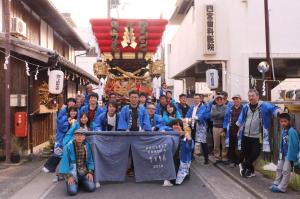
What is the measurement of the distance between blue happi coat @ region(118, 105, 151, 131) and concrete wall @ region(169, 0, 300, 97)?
10.3m

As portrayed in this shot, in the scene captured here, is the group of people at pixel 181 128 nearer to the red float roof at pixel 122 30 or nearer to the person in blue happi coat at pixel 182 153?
the person in blue happi coat at pixel 182 153

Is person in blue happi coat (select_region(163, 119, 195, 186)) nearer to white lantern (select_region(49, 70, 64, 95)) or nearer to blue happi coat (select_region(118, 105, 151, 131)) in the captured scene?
blue happi coat (select_region(118, 105, 151, 131))

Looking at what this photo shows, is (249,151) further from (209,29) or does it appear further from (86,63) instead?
(86,63)

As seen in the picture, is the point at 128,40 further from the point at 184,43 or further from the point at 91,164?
the point at 184,43

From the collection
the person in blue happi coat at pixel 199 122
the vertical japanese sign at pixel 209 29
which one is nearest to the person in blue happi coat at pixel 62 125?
the person in blue happi coat at pixel 199 122

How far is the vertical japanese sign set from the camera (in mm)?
18297

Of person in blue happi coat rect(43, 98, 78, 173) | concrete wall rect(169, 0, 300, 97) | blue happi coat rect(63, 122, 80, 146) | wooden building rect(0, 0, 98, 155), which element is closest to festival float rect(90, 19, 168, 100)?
wooden building rect(0, 0, 98, 155)

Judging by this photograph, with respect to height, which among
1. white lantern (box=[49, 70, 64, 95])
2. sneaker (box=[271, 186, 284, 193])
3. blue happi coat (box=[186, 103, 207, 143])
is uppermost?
white lantern (box=[49, 70, 64, 95])

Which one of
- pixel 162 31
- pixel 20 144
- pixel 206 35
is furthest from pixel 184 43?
pixel 20 144

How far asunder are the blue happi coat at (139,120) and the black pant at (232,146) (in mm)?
2274

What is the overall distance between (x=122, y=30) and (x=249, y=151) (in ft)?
26.0

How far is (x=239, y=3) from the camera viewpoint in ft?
59.9

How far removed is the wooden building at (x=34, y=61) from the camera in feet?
39.1

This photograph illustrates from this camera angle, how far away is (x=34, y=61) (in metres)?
14.2
